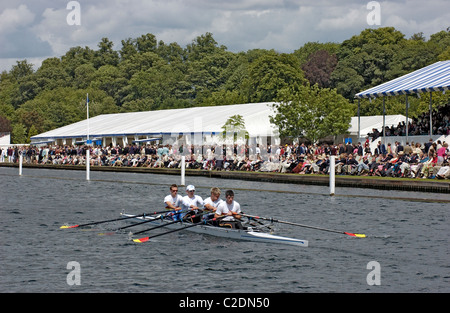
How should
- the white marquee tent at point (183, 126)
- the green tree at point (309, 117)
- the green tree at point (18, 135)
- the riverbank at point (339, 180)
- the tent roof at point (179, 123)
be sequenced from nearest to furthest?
the riverbank at point (339, 180) → the green tree at point (309, 117) → the white marquee tent at point (183, 126) → the tent roof at point (179, 123) → the green tree at point (18, 135)

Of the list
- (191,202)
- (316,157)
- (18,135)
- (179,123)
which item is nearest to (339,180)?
(316,157)

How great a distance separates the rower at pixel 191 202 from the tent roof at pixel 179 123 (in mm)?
43287

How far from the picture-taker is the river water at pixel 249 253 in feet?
54.6

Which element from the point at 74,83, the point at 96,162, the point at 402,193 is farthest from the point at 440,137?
the point at 74,83

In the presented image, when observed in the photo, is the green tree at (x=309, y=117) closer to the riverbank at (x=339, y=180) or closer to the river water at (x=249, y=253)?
the riverbank at (x=339, y=180)

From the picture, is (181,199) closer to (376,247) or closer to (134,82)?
(376,247)

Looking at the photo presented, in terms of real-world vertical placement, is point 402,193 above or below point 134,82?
below

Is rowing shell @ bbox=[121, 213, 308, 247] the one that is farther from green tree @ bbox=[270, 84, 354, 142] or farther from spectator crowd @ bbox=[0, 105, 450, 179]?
green tree @ bbox=[270, 84, 354, 142]

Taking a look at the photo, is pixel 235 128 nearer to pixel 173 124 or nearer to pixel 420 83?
pixel 173 124

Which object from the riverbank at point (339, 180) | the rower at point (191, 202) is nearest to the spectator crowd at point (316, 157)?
the riverbank at point (339, 180)

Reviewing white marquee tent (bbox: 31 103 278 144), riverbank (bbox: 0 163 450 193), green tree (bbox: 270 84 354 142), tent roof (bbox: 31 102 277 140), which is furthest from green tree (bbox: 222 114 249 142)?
riverbank (bbox: 0 163 450 193)
